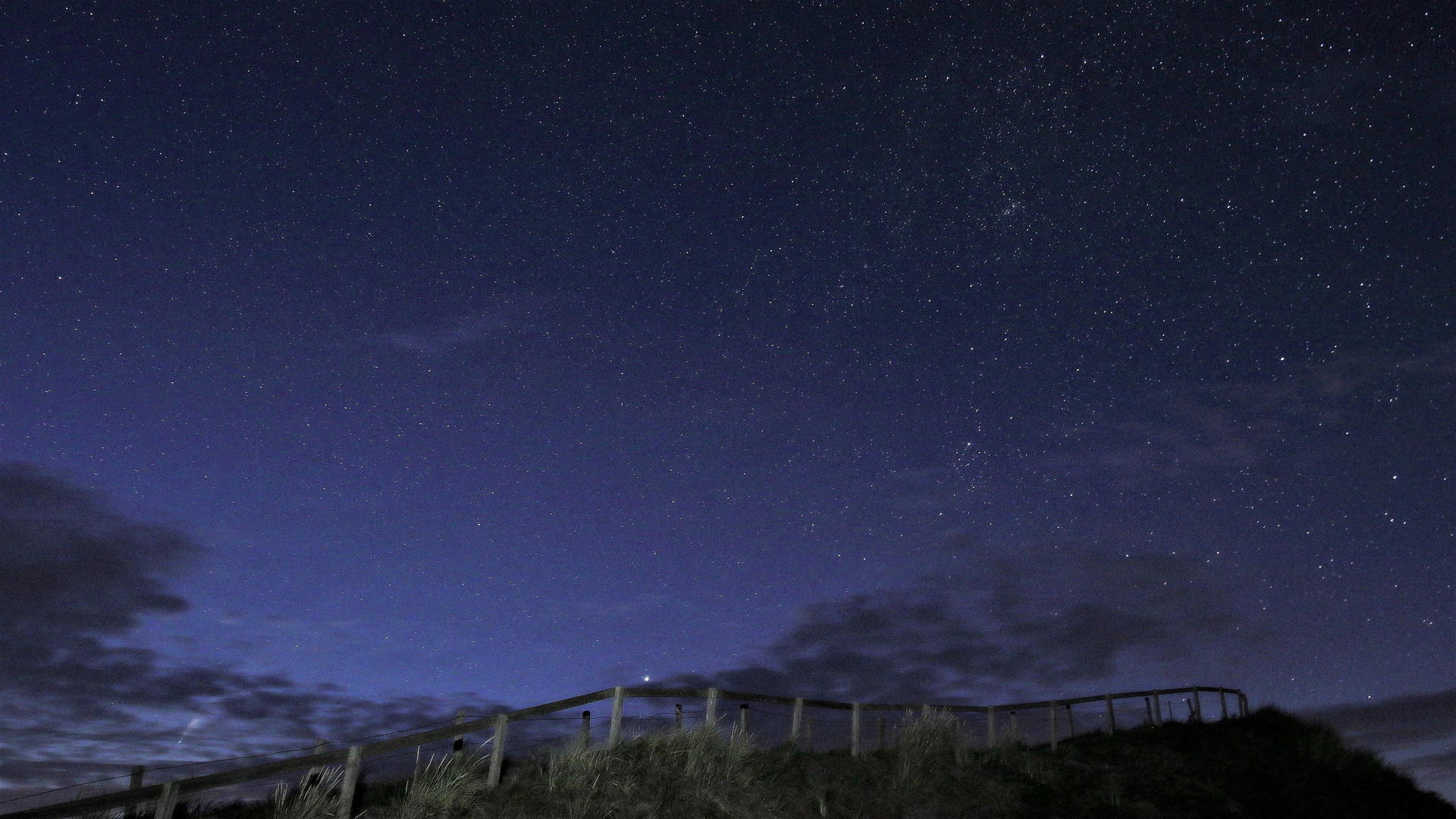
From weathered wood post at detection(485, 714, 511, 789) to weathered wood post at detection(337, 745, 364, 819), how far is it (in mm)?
2114

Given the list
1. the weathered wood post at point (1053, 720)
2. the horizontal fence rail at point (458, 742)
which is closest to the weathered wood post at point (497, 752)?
the horizontal fence rail at point (458, 742)

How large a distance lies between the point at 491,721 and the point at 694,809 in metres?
3.34

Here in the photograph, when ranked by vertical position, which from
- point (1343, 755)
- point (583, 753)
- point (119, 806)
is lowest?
point (119, 806)

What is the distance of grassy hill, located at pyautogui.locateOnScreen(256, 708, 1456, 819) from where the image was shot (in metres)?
14.0

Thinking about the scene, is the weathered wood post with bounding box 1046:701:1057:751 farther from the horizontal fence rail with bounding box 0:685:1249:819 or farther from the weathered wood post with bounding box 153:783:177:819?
the weathered wood post with bounding box 153:783:177:819

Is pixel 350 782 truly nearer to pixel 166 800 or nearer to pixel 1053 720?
pixel 166 800

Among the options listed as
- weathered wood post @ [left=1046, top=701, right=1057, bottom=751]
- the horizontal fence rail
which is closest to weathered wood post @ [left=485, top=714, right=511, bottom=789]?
the horizontal fence rail

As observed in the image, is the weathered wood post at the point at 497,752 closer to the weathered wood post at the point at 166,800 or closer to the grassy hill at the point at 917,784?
the grassy hill at the point at 917,784

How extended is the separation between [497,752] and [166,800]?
4.96 m

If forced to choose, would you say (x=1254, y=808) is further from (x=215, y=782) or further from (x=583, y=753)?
(x=215, y=782)

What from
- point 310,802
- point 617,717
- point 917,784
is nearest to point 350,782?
point 310,802

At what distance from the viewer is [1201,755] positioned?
2639cm

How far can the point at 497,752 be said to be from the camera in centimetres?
1471

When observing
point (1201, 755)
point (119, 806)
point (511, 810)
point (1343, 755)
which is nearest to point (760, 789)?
point (511, 810)
